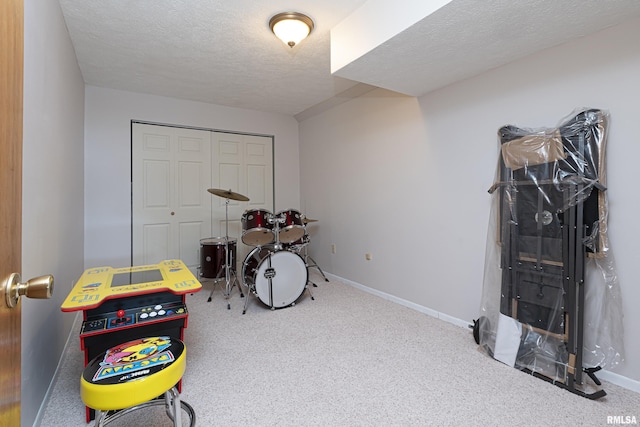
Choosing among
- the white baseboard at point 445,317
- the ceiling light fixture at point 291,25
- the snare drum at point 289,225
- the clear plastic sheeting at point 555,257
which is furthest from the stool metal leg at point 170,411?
the ceiling light fixture at point 291,25

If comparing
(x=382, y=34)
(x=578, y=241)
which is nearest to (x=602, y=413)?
(x=578, y=241)

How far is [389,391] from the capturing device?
1831 mm

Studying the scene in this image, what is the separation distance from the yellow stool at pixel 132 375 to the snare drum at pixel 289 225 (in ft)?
5.94

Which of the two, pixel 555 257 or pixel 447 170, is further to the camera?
pixel 447 170

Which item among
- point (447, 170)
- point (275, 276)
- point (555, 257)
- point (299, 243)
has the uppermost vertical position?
point (447, 170)

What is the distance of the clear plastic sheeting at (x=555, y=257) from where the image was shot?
6.03 ft

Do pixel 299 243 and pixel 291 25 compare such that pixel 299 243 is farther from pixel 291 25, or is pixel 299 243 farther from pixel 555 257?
pixel 555 257

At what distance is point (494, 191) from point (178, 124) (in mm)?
3702

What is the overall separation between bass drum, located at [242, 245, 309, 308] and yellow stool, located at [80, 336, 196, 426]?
1.54 meters

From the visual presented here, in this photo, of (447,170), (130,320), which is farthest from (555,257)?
(130,320)

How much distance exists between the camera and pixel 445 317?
2.83 meters

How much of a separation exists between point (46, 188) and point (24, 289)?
58.6 inches

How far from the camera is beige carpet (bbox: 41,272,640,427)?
5.31ft

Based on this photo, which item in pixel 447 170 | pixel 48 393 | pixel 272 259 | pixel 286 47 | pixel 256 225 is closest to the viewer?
pixel 48 393
